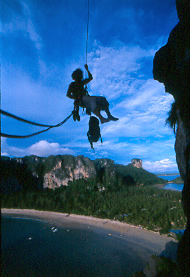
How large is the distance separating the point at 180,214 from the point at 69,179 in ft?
84.7

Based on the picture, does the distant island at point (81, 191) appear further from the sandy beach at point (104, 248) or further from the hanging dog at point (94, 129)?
the hanging dog at point (94, 129)

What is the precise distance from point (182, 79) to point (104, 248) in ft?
31.0

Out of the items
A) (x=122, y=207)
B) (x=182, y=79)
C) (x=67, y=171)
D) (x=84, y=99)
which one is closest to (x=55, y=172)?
(x=67, y=171)

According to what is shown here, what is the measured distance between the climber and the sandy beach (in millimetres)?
6548

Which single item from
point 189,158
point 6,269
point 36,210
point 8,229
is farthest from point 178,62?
point 36,210

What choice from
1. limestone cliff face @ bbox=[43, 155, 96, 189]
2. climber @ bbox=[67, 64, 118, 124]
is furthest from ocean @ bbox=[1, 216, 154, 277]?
limestone cliff face @ bbox=[43, 155, 96, 189]

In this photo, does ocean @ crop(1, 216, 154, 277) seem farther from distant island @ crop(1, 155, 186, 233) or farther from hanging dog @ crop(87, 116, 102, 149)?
hanging dog @ crop(87, 116, 102, 149)

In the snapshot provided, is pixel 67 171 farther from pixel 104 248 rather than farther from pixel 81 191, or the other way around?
pixel 104 248

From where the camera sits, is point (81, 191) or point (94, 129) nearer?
point (94, 129)

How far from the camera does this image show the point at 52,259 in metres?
7.45

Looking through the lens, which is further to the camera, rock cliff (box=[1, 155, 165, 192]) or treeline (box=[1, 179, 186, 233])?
rock cliff (box=[1, 155, 165, 192])

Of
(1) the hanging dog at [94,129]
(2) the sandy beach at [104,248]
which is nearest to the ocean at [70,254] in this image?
(2) the sandy beach at [104,248]

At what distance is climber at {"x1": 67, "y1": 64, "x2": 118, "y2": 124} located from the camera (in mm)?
4535

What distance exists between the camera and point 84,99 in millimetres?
4746
